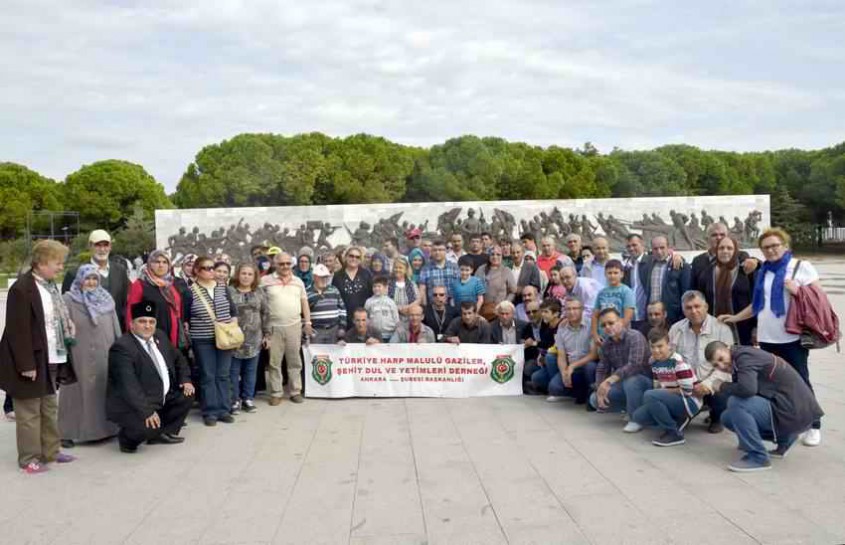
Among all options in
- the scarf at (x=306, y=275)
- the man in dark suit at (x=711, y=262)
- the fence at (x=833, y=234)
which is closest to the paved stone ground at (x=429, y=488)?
the man in dark suit at (x=711, y=262)

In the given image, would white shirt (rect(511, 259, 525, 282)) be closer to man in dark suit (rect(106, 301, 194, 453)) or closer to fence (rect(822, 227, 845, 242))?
man in dark suit (rect(106, 301, 194, 453))

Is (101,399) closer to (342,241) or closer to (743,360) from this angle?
(743,360)

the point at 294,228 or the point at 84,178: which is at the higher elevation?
the point at 84,178

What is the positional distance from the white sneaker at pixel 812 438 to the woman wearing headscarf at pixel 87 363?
5112 millimetres

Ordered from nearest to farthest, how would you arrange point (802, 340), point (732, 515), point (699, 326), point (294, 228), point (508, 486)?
point (732, 515)
point (508, 486)
point (802, 340)
point (699, 326)
point (294, 228)

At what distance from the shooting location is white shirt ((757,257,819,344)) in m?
4.92

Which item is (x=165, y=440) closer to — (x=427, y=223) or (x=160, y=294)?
(x=160, y=294)

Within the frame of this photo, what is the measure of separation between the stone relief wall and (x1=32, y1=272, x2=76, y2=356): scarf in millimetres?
16809

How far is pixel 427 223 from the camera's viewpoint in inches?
869

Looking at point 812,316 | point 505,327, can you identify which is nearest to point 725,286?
point 812,316

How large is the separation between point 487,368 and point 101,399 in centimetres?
348

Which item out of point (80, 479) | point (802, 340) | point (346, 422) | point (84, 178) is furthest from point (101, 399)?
point (84, 178)

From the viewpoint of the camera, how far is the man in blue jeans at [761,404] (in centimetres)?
439

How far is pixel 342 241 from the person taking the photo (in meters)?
22.5
